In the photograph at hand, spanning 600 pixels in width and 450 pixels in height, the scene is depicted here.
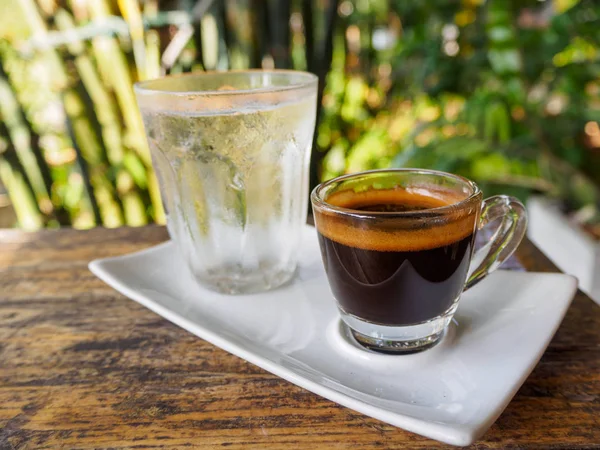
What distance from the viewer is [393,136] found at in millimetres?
1928

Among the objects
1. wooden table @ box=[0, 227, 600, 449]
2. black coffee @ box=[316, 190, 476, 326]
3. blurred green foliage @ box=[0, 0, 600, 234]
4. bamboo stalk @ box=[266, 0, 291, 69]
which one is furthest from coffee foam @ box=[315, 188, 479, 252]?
bamboo stalk @ box=[266, 0, 291, 69]

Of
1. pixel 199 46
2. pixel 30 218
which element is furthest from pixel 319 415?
pixel 30 218

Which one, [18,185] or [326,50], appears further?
[326,50]

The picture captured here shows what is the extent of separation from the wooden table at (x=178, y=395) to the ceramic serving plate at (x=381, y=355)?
0.02 metres

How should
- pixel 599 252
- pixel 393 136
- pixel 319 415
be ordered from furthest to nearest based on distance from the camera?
pixel 393 136 → pixel 599 252 → pixel 319 415

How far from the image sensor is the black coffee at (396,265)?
0.36 meters

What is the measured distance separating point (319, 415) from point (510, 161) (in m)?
1.10

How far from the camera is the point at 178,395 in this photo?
369 mm

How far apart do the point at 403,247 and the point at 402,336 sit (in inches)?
3.0

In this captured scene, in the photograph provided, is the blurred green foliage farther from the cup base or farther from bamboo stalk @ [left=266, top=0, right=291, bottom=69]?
the cup base

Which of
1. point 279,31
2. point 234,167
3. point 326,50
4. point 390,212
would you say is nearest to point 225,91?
point 234,167

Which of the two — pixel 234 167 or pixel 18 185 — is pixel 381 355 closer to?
pixel 234 167

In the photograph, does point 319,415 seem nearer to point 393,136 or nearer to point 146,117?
point 146,117

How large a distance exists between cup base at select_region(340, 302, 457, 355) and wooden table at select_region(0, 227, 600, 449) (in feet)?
0.23
